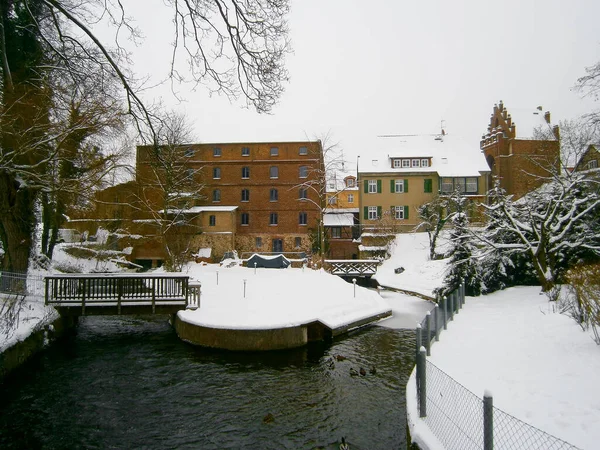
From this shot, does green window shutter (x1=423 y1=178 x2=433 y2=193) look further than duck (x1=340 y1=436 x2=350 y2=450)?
Yes

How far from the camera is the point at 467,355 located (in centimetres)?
988

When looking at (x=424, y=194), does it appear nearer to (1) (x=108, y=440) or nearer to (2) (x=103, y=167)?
(2) (x=103, y=167)

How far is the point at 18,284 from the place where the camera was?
1566 cm

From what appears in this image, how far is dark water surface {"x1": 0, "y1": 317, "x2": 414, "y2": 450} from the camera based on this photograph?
8.72m

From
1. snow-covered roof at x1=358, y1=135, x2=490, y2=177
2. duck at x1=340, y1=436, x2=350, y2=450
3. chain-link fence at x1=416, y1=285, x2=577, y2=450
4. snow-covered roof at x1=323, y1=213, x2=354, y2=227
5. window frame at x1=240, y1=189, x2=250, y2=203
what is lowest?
duck at x1=340, y1=436, x2=350, y2=450

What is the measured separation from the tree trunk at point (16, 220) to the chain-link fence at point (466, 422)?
49.9 feet

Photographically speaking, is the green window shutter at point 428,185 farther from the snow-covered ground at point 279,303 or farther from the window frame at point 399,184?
the snow-covered ground at point 279,303

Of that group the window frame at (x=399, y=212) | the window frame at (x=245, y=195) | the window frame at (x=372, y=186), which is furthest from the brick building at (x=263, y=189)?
the window frame at (x=399, y=212)

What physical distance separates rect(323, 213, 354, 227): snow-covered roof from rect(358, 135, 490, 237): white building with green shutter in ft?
5.25

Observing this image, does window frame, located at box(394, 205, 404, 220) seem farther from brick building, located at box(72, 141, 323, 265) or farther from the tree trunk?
the tree trunk

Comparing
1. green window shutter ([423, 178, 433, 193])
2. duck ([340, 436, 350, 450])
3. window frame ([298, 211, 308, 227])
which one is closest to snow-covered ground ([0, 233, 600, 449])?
duck ([340, 436, 350, 450])

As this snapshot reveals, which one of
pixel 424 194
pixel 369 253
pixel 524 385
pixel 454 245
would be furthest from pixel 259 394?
pixel 424 194

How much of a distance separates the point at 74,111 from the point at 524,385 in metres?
13.1

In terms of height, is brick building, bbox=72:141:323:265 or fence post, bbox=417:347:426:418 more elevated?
brick building, bbox=72:141:323:265
